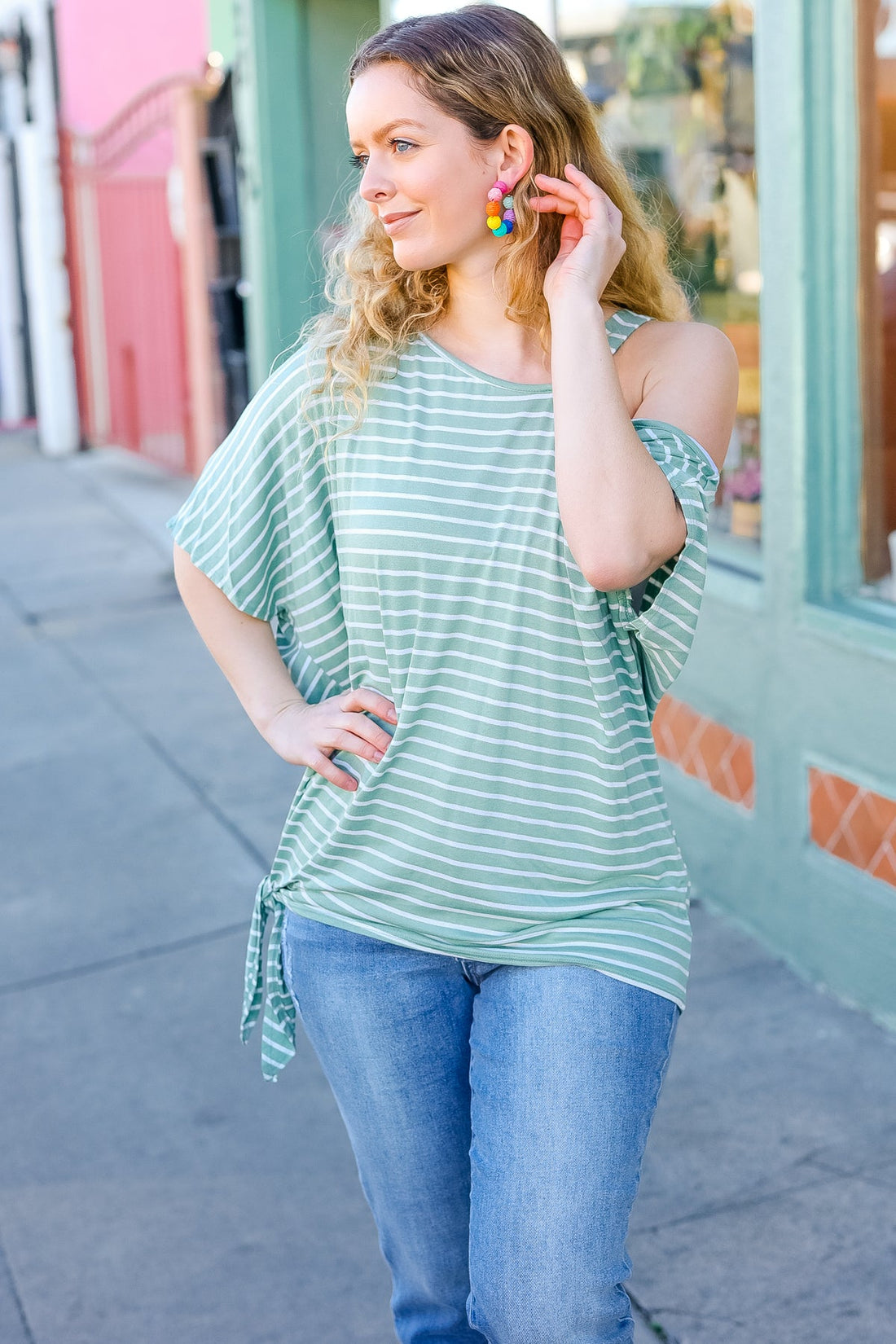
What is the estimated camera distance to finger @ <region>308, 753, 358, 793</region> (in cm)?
189

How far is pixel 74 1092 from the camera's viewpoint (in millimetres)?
3434

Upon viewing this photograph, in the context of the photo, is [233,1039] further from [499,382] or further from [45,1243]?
[499,382]

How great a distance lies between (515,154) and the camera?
1.82 m

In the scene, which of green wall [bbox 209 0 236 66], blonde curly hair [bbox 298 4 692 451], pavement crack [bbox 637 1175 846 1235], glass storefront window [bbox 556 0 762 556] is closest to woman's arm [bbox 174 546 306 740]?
blonde curly hair [bbox 298 4 692 451]

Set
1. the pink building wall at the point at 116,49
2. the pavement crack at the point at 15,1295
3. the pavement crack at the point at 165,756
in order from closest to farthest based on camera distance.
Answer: the pavement crack at the point at 15,1295
the pavement crack at the point at 165,756
the pink building wall at the point at 116,49

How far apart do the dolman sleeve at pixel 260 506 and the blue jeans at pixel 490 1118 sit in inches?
17.2

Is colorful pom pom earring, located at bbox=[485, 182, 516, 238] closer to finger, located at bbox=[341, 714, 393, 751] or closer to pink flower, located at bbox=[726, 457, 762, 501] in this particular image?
finger, located at bbox=[341, 714, 393, 751]

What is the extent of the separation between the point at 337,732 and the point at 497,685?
26 centimetres

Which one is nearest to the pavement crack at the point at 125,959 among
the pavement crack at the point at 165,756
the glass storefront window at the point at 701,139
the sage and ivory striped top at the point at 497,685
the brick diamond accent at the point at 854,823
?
the pavement crack at the point at 165,756

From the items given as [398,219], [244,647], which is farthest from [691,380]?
[244,647]

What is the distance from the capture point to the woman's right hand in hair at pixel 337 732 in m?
1.87

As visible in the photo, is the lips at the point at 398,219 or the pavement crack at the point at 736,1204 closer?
the lips at the point at 398,219

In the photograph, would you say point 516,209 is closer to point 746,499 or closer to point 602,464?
point 602,464

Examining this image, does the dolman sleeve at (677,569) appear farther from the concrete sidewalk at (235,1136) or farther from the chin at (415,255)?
the concrete sidewalk at (235,1136)
